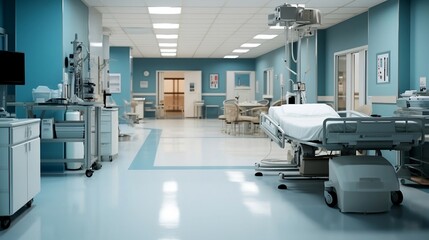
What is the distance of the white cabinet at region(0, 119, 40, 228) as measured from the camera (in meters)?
3.60

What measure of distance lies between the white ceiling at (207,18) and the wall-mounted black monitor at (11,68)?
3.23 m

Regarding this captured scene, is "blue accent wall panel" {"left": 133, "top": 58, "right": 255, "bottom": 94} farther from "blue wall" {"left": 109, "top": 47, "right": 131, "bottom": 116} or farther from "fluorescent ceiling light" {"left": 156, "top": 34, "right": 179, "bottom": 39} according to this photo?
"fluorescent ceiling light" {"left": 156, "top": 34, "right": 179, "bottom": 39}

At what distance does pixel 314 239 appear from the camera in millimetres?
3326

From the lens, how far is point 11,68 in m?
4.75

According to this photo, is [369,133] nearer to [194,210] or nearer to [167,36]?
[194,210]

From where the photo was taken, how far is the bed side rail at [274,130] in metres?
5.13

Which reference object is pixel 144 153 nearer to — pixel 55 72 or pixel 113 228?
pixel 55 72

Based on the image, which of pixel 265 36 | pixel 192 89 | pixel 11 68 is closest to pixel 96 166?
pixel 11 68

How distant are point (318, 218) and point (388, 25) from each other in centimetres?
466

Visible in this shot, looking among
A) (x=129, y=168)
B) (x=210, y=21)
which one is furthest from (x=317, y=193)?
(x=210, y=21)

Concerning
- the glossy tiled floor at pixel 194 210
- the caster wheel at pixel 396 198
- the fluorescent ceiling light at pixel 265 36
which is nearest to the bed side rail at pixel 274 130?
the glossy tiled floor at pixel 194 210

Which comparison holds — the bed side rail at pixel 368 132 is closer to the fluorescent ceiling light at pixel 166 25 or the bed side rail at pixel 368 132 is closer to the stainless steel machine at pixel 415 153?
the stainless steel machine at pixel 415 153

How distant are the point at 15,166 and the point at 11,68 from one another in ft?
4.94

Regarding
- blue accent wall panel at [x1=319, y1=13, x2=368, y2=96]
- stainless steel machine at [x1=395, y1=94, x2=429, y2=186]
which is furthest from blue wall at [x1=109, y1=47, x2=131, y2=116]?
stainless steel machine at [x1=395, y1=94, x2=429, y2=186]
